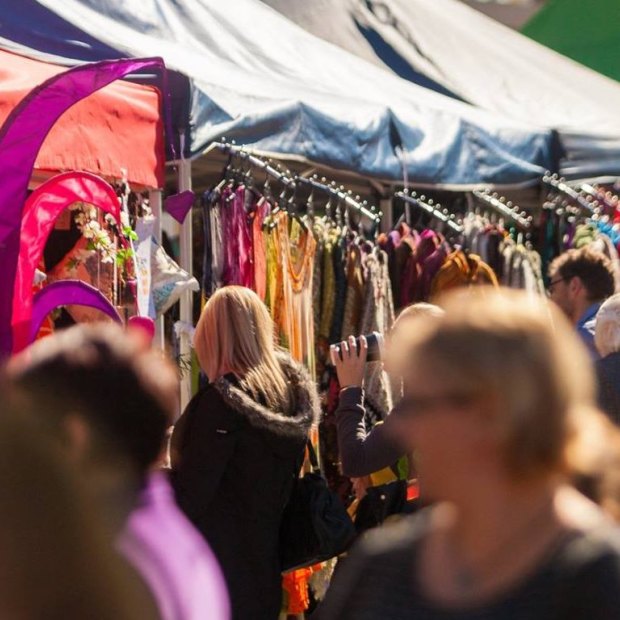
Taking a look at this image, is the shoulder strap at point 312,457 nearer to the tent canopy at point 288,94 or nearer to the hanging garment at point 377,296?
the hanging garment at point 377,296

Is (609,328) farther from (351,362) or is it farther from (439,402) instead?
(439,402)

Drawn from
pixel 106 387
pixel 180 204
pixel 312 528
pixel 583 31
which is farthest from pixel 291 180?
pixel 583 31

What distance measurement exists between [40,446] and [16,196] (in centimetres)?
229

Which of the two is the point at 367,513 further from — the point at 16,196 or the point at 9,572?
the point at 9,572

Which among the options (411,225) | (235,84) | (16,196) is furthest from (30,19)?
(411,225)

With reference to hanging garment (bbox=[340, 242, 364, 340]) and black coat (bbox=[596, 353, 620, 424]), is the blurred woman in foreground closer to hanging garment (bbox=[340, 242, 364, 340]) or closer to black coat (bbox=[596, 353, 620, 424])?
black coat (bbox=[596, 353, 620, 424])

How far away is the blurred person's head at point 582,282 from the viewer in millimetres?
5703

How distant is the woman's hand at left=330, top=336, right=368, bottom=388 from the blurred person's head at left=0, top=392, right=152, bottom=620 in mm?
2693

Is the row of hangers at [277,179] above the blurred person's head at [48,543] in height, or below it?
above

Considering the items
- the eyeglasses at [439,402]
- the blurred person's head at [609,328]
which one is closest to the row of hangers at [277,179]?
the blurred person's head at [609,328]

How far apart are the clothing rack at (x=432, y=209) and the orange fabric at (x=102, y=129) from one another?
233cm

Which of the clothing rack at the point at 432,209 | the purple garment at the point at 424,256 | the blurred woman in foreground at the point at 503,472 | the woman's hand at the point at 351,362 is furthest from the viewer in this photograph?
the clothing rack at the point at 432,209

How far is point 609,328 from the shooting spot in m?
4.25

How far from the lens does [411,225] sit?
758 centimetres
